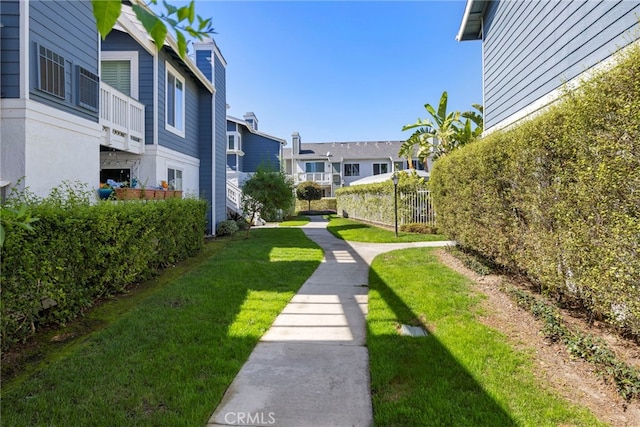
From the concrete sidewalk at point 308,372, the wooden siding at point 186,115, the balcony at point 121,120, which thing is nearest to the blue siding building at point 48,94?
the balcony at point 121,120

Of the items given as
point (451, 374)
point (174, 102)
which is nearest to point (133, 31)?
point (174, 102)

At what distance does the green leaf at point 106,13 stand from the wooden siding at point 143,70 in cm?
1079

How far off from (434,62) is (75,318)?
1943 centimetres

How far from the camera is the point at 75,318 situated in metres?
4.91

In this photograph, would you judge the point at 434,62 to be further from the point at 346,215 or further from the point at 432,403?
the point at 432,403

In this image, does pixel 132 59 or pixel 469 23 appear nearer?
pixel 132 59

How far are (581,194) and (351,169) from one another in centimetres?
3818

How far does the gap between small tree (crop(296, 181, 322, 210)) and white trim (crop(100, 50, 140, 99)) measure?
971 inches

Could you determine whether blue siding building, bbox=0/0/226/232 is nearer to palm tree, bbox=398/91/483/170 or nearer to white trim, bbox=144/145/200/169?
white trim, bbox=144/145/200/169

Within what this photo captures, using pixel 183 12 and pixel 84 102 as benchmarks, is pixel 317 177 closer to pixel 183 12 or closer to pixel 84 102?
pixel 84 102

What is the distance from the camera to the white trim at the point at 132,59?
10609 mm

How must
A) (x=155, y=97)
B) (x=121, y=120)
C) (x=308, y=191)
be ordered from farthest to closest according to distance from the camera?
(x=308, y=191), (x=155, y=97), (x=121, y=120)

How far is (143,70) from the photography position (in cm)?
1069

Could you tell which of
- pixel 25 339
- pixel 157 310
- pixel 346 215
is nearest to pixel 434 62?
pixel 346 215
